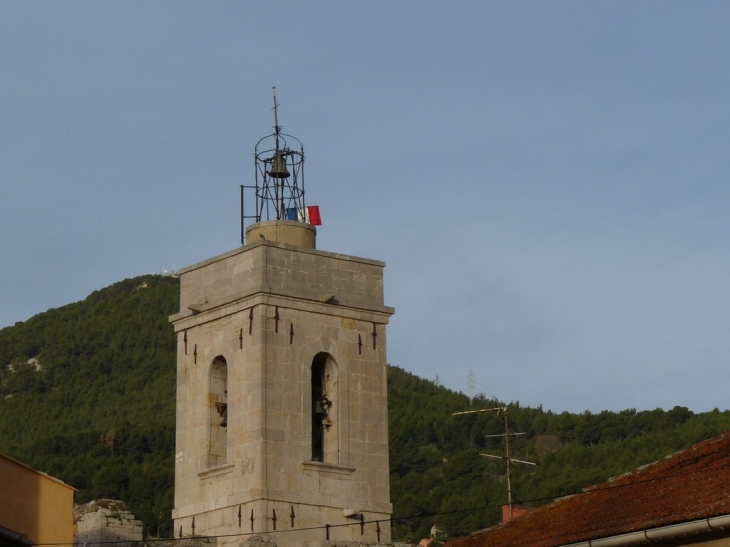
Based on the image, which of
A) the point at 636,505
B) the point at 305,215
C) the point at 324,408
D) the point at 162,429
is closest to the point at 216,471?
the point at 324,408

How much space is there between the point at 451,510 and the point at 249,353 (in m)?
46.4

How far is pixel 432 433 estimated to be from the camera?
354 feet

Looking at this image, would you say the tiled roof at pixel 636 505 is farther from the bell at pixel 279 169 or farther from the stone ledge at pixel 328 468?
the bell at pixel 279 169

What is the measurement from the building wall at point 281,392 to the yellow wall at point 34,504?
6443mm

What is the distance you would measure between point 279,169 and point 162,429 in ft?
211

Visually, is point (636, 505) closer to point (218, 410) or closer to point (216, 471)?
point (216, 471)

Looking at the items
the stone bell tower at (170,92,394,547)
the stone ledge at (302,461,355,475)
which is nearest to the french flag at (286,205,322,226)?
the stone bell tower at (170,92,394,547)

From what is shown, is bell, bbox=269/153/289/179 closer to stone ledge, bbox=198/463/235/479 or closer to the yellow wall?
stone ledge, bbox=198/463/235/479

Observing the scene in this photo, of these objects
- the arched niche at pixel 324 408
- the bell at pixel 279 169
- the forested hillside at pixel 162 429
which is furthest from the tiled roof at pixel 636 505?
the forested hillside at pixel 162 429

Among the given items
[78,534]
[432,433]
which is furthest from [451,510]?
[78,534]

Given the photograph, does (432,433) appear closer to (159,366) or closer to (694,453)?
(159,366)

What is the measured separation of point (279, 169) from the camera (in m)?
38.7

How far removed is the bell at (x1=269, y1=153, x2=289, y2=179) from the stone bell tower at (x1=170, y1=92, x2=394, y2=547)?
58.9 inches

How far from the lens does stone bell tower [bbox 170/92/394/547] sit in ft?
114
